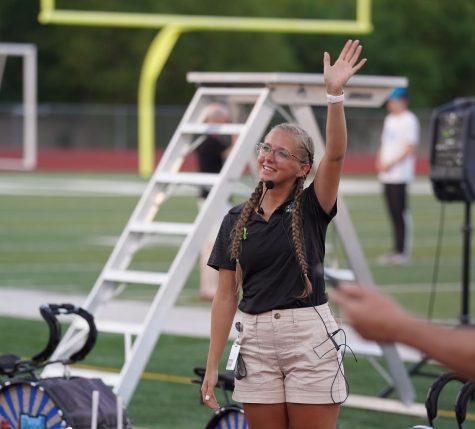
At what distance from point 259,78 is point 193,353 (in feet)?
Result: 10.8

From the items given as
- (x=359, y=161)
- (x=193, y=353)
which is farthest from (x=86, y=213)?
(x=359, y=161)

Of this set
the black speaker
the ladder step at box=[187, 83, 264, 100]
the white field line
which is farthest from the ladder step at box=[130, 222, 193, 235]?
the white field line

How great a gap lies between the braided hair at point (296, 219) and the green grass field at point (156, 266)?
3039 mm

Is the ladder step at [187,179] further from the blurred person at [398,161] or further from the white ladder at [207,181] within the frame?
the blurred person at [398,161]

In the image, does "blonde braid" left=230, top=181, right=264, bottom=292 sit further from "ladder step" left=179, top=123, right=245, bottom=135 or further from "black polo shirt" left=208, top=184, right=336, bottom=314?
"ladder step" left=179, top=123, right=245, bottom=135

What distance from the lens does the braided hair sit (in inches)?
224

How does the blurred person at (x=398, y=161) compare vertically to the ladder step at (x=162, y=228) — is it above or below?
below

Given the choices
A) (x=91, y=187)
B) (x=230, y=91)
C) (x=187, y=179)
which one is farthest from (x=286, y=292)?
(x=91, y=187)

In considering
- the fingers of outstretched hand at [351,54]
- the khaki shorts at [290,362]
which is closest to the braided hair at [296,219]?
the khaki shorts at [290,362]

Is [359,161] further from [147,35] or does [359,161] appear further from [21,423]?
[21,423]

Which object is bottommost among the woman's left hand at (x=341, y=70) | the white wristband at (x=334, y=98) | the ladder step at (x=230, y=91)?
the ladder step at (x=230, y=91)

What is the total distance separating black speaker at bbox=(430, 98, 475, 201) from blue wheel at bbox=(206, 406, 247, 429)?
372 cm

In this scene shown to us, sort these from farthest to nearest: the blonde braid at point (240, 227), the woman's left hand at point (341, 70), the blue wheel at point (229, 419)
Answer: the blue wheel at point (229, 419) < the blonde braid at point (240, 227) < the woman's left hand at point (341, 70)

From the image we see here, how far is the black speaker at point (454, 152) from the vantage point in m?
9.91
